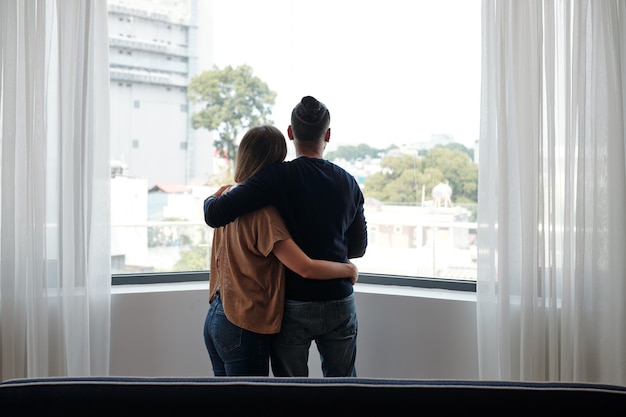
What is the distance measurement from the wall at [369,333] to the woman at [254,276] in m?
0.83

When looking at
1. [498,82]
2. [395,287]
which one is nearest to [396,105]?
[498,82]

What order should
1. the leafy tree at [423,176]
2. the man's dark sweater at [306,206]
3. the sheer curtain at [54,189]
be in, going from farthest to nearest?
the leafy tree at [423,176] → the sheer curtain at [54,189] → the man's dark sweater at [306,206]

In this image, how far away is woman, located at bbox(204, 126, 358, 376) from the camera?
192 centimetres

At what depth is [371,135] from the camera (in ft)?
10.4

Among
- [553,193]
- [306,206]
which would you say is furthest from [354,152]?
[306,206]

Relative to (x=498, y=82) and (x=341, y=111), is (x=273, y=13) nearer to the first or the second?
(x=341, y=111)

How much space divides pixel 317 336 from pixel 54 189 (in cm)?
135

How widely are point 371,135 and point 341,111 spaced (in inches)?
8.1

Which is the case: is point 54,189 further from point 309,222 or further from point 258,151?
point 309,222

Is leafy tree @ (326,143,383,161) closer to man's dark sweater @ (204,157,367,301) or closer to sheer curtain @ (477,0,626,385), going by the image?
sheer curtain @ (477,0,626,385)

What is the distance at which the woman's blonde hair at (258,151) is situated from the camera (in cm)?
199

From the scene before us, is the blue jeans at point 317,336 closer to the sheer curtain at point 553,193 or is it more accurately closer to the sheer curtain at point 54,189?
the sheer curtain at point 553,193

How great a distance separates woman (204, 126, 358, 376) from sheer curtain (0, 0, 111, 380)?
2.88 ft

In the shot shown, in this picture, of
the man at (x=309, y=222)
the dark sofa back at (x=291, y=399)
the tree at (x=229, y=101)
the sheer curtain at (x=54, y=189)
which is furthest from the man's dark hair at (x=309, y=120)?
the tree at (x=229, y=101)
